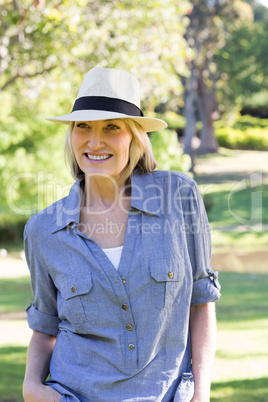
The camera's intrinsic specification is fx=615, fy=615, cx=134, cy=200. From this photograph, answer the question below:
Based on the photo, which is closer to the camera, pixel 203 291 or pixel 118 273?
pixel 118 273

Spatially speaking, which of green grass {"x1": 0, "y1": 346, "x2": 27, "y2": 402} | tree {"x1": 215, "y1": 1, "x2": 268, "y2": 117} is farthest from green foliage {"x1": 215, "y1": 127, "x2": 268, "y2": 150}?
green grass {"x1": 0, "y1": 346, "x2": 27, "y2": 402}

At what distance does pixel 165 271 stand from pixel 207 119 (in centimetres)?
3160

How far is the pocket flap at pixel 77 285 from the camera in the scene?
2.02 meters

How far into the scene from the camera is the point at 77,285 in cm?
202

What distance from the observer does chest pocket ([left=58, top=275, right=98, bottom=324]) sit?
2020 mm

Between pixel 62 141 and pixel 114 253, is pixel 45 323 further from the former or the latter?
pixel 62 141

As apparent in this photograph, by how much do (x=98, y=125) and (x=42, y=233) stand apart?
426 millimetres

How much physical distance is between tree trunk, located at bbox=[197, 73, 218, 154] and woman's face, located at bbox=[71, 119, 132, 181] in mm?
31231

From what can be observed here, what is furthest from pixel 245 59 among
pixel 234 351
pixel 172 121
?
pixel 234 351

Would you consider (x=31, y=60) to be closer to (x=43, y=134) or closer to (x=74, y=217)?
(x=43, y=134)

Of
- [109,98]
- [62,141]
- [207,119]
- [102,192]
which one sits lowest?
[102,192]

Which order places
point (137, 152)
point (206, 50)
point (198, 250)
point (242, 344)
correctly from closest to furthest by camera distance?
point (198, 250), point (137, 152), point (242, 344), point (206, 50)

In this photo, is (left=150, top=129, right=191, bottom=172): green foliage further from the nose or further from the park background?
the nose

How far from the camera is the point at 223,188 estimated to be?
2481 centimetres
